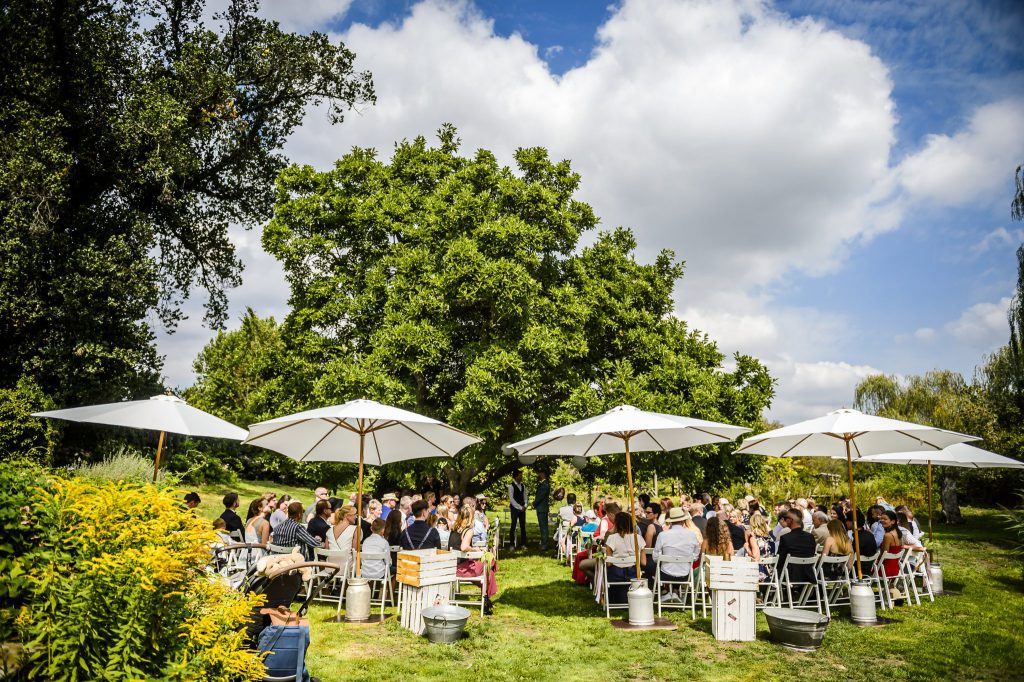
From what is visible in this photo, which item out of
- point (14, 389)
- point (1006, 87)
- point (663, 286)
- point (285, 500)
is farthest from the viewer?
point (663, 286)

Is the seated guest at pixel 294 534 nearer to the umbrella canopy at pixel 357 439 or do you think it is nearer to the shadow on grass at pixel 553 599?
the umbrella canopy at pixel 357 439

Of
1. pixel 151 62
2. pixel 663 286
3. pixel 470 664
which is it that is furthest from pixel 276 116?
pixel 470 664

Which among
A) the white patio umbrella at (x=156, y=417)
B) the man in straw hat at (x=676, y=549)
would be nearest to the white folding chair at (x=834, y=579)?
the man in straw hat at (x=676, y=549)

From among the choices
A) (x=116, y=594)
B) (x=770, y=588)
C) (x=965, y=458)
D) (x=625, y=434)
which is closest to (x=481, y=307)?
(x=625, y=434)

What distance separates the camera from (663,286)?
1920cm

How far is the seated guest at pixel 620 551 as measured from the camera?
30.4 feet

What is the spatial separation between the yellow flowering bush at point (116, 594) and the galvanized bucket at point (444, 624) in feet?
13.4

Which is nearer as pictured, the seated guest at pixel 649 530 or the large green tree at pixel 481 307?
the seated guest at pixel 649 530

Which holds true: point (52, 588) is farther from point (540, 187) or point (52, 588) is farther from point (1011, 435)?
point (1011, 435)

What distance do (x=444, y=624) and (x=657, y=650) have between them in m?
2.68

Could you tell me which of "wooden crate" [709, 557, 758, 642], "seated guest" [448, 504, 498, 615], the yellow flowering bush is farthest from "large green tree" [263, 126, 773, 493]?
the yellow flowering bush

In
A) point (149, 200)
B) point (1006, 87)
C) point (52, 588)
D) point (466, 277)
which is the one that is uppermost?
point (149, 200)

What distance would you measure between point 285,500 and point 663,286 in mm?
12892

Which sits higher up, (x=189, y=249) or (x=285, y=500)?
(x=189, y=249)
